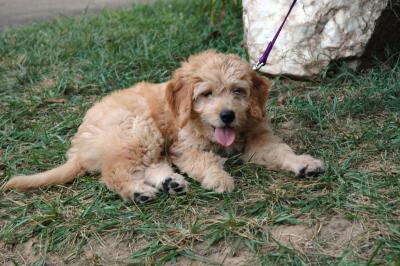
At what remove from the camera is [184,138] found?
4645 mm

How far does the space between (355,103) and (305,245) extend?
2399 millimetres

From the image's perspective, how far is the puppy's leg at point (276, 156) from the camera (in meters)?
4.23

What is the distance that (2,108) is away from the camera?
20.7 ft

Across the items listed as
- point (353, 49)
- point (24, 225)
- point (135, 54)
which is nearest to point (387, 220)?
point (24, 225)

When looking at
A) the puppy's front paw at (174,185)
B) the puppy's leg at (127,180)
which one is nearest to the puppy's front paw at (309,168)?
the puppy's front paw at (174,185)

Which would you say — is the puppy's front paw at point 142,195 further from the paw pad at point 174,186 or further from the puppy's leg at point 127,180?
the paw pad at point 174,186

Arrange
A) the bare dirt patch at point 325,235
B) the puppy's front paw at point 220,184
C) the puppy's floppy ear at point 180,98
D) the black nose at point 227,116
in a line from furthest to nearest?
the puppy's floppy ear at point 180,98
the black nose at point 227,116
the puppy's front paw at point 220,184
the bare dirt patch at point 325,235

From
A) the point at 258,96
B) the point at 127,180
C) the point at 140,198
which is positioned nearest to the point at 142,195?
the point at 140,198

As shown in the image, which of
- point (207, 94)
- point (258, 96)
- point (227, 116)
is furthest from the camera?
point (258, 96)

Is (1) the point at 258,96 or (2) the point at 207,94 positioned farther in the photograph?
(1) the point at 258,96

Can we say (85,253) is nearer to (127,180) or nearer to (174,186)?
(127,180)

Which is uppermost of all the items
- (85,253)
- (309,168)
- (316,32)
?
(316,32)

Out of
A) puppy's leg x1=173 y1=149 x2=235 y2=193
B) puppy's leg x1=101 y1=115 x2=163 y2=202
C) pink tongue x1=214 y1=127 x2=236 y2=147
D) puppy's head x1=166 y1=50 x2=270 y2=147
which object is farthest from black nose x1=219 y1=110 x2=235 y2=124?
puppy's leg x1=101 y1=115 x2=163 y2=202

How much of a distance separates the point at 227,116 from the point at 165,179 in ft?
2.29
